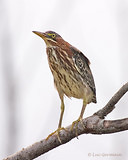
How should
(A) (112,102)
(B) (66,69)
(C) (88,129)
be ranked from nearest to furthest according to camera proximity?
(A) (112,102), (C) (88,129), (B) (66,69)

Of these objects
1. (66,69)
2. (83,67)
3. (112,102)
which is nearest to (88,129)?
(112,102)

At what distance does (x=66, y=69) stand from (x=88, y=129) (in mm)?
1334

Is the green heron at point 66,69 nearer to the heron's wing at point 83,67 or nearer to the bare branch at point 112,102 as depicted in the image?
the heron's wing at point 83,67

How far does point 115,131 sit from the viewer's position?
9.45 feet

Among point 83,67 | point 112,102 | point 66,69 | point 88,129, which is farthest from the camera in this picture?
point 83,67

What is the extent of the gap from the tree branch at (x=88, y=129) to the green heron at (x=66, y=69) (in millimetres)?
844

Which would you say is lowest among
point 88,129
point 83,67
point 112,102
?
point 88,129

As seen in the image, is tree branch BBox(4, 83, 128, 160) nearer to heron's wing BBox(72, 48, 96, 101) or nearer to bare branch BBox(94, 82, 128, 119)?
bare branch BBox(94, 82, 128, 119)

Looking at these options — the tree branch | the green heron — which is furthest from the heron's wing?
the tree branch

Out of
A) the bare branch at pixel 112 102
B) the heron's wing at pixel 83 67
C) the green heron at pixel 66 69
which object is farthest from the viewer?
the heron's wing at pixel 83 67

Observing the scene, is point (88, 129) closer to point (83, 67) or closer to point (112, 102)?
point (112, 102)

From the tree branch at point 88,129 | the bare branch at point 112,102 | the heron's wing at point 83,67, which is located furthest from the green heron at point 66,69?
the bare branch at point 112,102

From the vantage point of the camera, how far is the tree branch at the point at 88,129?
9.38ft

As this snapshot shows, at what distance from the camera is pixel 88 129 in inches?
122
